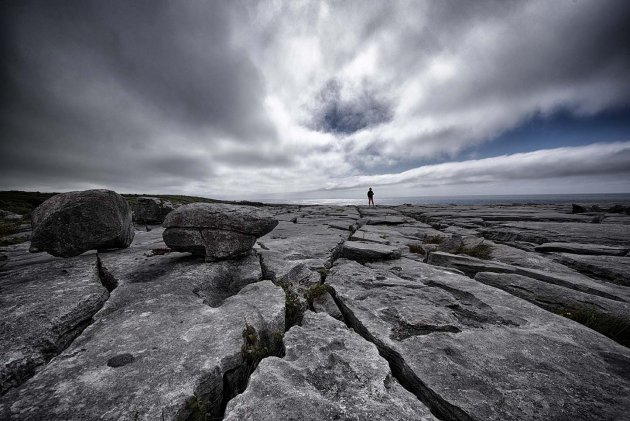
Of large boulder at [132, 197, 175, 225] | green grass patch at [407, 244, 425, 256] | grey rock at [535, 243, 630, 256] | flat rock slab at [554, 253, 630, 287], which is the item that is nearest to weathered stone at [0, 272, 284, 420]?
green grass patch at [407, 244, 425, 256]

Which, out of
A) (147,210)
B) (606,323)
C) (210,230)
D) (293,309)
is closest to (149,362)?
(293,309)

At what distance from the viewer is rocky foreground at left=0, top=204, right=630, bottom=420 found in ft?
6.76

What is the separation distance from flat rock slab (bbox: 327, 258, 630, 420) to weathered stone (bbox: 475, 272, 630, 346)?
0.49m

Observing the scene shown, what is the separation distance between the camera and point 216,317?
330 centimetres

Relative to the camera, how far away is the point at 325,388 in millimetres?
2230

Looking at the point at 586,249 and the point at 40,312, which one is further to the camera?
the point at 586,249

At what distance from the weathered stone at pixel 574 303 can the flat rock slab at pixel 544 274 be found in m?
0.31

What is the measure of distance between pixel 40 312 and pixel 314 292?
3907 mm

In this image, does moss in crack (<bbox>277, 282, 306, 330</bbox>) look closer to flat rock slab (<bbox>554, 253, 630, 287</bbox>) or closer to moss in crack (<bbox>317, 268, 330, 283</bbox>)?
moss in crack (<bbox>317, 268, 330, 283</bbox>)

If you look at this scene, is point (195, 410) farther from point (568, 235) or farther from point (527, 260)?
point (568, 235)

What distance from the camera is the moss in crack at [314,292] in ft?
13.9

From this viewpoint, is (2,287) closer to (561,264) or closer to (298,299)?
(298,299)

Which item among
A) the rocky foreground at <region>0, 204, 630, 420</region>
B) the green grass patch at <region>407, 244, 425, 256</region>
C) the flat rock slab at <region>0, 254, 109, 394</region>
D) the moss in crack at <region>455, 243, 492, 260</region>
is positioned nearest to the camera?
the rocky foreground at <region>0, 204, 630, 420</region>

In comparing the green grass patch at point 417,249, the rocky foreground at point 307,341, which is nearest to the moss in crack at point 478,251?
the green grass patch at point 417,249
